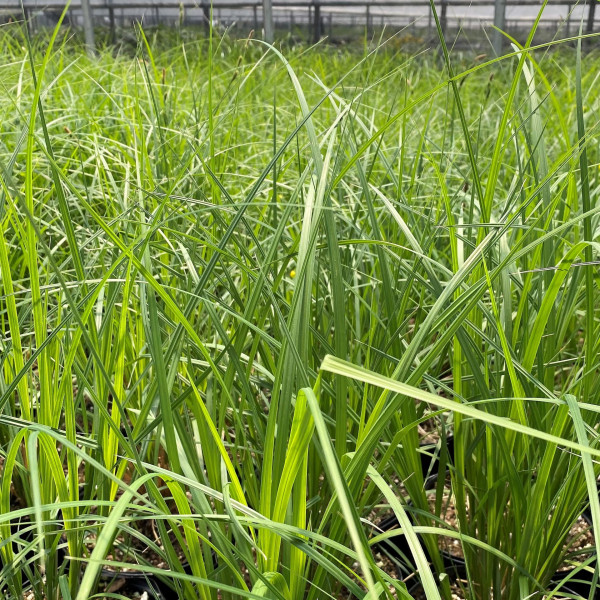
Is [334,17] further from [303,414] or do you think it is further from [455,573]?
[303,414]

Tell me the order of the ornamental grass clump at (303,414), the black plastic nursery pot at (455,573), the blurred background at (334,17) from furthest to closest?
the blurred background at (334,17) → the black plastic nursery pot at (455,573) → the ornamental grass clump at (303,414)

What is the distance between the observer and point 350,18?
5.98m

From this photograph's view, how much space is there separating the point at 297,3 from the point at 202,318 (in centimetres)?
577

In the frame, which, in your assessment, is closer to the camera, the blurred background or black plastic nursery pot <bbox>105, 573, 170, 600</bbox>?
black plastic nursery pot <bbox>105, 573, 170, 600</bbox>

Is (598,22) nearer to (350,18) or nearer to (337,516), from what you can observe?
(350,18)

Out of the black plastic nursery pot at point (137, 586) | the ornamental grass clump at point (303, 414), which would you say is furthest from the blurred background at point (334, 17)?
the black plastic nursery pot at point (137, 586)

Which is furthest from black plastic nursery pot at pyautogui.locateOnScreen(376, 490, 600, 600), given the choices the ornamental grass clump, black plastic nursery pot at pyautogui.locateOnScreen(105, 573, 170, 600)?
black plastic nursery pot at pyautogui.locateOnScreen(105, 573, 170, 600)

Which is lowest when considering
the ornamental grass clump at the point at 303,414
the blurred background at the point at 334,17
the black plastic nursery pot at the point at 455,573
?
the black plastic nursery pot at the point at 455,573

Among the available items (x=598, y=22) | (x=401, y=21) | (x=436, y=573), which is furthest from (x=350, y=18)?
(x=436, y=573)

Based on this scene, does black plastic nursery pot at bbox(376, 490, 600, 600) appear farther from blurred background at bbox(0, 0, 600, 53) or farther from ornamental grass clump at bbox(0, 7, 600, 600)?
blurred background at bbox(0, 0, 600, 53)

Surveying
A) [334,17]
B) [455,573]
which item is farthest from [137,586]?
[334,17]

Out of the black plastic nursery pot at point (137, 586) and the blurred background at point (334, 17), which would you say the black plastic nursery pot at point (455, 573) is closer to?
the black plastic nursery pot at point (137, 586)

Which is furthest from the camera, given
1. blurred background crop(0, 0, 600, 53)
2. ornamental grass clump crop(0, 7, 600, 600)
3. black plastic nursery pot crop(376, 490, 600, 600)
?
blurred background crop(0, 0, 600, 53)

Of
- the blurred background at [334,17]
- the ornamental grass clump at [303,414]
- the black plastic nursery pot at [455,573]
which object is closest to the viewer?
the ornamental grass clump at [303,414]
